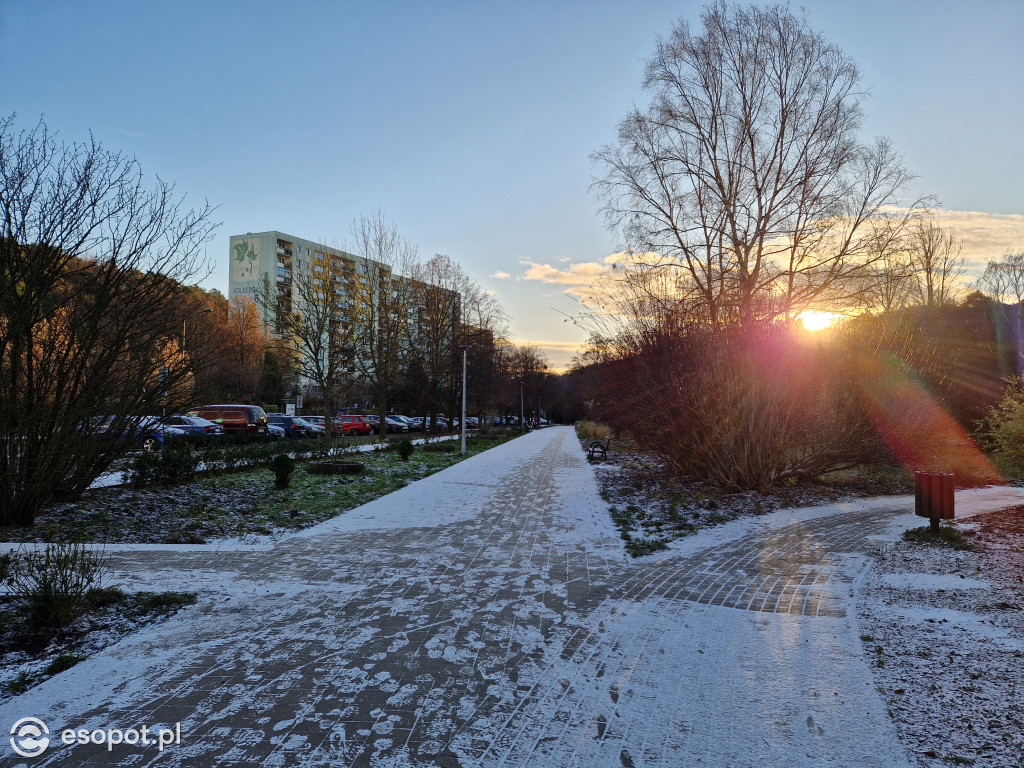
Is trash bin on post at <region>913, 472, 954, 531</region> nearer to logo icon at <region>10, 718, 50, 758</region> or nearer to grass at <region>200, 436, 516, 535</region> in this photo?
grass at <region>200, 436, 516, 535</region>

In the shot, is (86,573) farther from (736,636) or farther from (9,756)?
(736,636)

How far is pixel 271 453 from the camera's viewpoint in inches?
661

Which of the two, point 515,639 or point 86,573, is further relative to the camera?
point 86,573

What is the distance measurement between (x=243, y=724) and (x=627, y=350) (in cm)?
1303

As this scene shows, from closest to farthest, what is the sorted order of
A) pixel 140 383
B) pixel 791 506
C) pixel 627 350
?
pixel 140 383 → pixel 791 506 → pixel 627 350

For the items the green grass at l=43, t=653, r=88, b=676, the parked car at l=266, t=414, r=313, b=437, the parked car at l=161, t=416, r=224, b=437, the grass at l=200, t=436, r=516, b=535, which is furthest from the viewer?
the parked car at l=266, t=414, r=313, b=437

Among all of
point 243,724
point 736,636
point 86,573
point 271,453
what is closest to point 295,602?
point 86,573

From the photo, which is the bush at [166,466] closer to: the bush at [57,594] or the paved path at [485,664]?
the paved path at [485,664]

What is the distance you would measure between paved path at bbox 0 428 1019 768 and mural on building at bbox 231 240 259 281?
76909mm

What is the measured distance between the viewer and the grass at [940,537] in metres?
7.16

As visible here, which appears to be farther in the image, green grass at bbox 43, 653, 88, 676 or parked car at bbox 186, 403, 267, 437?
parked car at bbox 186, 403, 267, 437

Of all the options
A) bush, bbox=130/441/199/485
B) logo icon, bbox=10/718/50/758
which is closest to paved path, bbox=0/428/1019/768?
logo icon, bbox=10/718/50/758

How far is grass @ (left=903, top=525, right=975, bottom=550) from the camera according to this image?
23.5ft

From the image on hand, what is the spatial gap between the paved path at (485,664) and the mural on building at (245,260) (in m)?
76.9
